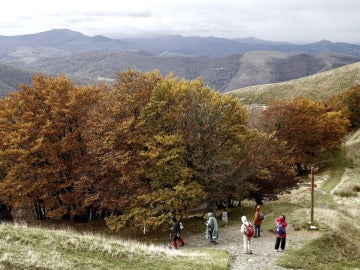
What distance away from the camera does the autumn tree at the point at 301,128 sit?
69.2 metres

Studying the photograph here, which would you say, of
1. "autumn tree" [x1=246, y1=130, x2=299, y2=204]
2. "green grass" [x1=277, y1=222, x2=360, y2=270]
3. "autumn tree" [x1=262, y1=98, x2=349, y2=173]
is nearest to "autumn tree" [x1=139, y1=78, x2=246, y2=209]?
"autumn tree" [x1=246, y1=130, x2=299, y2=204]

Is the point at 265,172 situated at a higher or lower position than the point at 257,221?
higher

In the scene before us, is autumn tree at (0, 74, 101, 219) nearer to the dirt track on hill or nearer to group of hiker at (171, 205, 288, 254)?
the dirt track on hill

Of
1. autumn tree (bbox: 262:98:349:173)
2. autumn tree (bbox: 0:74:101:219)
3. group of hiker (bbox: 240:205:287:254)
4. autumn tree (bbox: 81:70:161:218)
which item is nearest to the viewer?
group of hiker (bbox: 240:205:287:254)

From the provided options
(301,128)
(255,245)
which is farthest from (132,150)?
(301,128)

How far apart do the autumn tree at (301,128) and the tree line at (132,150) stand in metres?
26.1

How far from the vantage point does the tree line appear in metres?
34.5

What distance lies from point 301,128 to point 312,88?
104211 millimetres

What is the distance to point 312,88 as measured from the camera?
544 feet

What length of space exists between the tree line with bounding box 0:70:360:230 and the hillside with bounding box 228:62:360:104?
120770 mm

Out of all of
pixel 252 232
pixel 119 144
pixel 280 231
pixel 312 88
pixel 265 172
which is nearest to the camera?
pixel 252 232

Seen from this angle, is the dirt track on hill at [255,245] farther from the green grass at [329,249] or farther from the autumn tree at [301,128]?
the autumn tree at [301,128]

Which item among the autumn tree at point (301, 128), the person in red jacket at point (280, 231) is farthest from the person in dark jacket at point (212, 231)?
the autumn tree at point (301, 128)

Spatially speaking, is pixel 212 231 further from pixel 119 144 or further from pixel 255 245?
pixel 119 144
